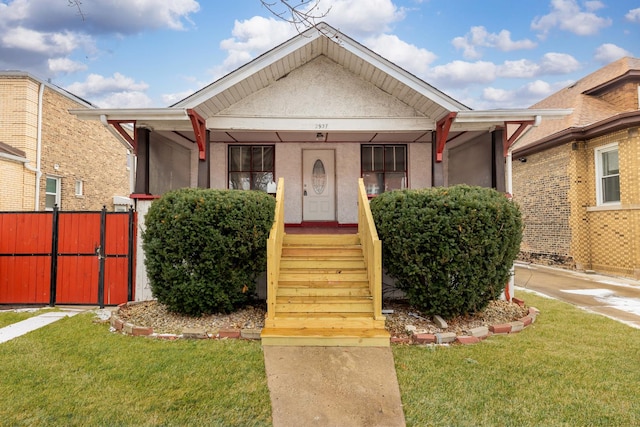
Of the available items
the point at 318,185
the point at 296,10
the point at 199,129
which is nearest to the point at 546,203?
the point at 318,185

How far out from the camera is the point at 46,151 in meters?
12.9

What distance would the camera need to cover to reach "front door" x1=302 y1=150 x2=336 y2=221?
31.6 feet

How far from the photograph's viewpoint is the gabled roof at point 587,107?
11.6m

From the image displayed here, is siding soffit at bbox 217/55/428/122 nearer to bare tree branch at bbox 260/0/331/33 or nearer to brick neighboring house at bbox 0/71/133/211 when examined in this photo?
bare tree branch at bbox 260/0/331/33

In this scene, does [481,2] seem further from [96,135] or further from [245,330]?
[96,135]

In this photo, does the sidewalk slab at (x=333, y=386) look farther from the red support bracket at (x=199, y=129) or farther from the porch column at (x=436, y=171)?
the red support bracket at (x=199, y=129)

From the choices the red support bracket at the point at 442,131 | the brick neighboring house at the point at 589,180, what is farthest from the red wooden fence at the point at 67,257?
the brick neighboring house at the point at 589,180

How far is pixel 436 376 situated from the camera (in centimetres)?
374

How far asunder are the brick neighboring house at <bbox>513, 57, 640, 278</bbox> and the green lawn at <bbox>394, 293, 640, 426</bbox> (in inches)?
278

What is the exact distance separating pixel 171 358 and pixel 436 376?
119 inches

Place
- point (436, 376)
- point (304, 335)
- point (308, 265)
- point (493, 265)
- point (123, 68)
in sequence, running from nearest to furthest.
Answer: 1. point (436, 376)
2. point (304, 335)
3. point (493, 265)
4. point (308, 265)
5. point (123, 68)

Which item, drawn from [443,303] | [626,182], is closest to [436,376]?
[443,303]

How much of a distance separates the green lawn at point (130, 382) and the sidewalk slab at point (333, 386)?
17 cm

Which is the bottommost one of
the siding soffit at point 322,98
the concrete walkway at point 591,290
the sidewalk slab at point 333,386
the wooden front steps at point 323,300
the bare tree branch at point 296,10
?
the sidewalk slab at point 333,386
